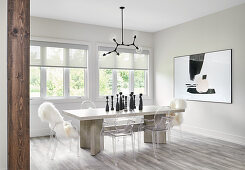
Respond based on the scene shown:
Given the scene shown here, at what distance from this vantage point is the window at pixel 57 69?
5480mm

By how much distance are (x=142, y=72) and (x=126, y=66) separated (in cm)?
66

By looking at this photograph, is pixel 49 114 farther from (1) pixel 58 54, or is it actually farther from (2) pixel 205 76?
(2) pixel 205 76

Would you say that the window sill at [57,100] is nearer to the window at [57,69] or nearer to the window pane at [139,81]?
the window at [57,69]

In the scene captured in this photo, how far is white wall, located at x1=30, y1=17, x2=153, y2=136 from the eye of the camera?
545 centimetres

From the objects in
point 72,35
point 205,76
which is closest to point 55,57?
point 72,35

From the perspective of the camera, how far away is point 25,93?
2420 millimetres

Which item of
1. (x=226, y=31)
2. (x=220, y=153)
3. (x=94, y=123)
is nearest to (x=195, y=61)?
(x=226, y=31)

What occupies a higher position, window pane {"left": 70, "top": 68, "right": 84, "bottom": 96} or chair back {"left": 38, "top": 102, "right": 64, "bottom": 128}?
window pane {"left": 70, "top": 68, "right": 84, "bottom": 96}

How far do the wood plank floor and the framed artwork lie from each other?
3.54 feet

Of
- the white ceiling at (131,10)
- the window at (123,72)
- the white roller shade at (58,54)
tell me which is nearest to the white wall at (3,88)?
A: the white ceiling at (131,10)

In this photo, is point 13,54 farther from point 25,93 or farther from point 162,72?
point 162,72

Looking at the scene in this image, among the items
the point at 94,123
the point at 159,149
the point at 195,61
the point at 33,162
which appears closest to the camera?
the point at 33,162

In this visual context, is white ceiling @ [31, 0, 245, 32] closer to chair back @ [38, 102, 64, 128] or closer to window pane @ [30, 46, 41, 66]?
window pane @ [30, 46, 41, 66]

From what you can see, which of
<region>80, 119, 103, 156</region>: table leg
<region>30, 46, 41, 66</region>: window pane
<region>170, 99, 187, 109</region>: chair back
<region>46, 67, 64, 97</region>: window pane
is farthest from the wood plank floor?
<region>30, 46, 41, 66</region>: window pane
